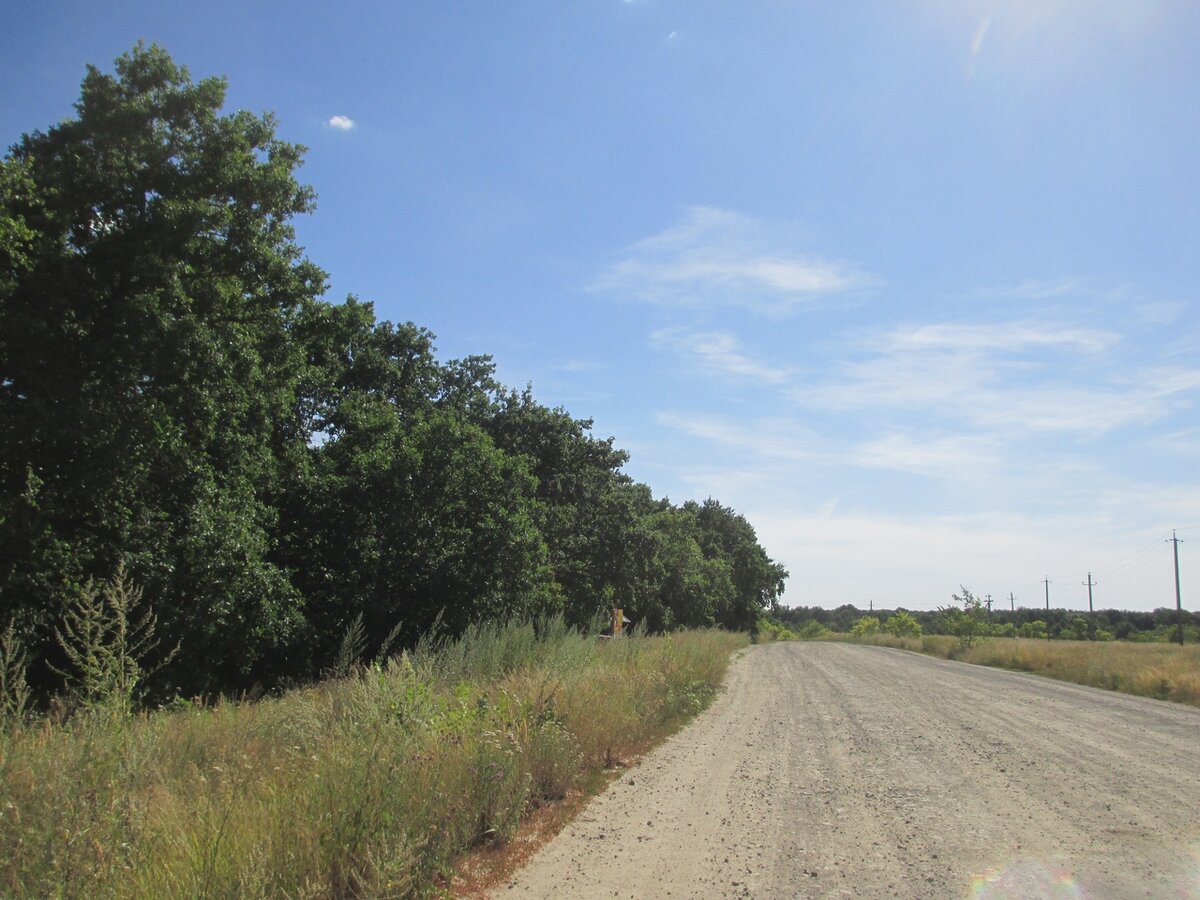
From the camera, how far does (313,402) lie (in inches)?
933

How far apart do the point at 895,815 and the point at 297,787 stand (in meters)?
5.07

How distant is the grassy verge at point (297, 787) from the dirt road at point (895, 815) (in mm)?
707

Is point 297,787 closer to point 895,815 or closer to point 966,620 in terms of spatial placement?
point 895,815

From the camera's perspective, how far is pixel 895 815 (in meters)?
6.81

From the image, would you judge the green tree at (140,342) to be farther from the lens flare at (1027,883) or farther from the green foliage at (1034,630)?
the green foliage at (1034,630)

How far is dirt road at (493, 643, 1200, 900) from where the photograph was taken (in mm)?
5129

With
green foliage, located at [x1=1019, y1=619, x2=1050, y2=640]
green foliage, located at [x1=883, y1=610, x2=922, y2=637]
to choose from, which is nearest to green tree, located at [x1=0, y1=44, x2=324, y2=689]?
green foliage, located at [x1=883, y1=610, x2=922, y2=637]

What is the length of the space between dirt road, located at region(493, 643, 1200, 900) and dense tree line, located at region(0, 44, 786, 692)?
8030 mm

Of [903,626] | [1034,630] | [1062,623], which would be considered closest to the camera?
[903,626]

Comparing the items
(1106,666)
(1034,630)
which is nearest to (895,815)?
(1106,666)

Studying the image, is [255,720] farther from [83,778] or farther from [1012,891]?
[1012,891]

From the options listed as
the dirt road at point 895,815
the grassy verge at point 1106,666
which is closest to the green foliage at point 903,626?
the grassy verge at point 1106,666

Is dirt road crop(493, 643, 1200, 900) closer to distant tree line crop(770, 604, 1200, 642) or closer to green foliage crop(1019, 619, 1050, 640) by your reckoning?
distant tree line crop(770, 604, 1200, 642)

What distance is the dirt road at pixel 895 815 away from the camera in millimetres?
5129
